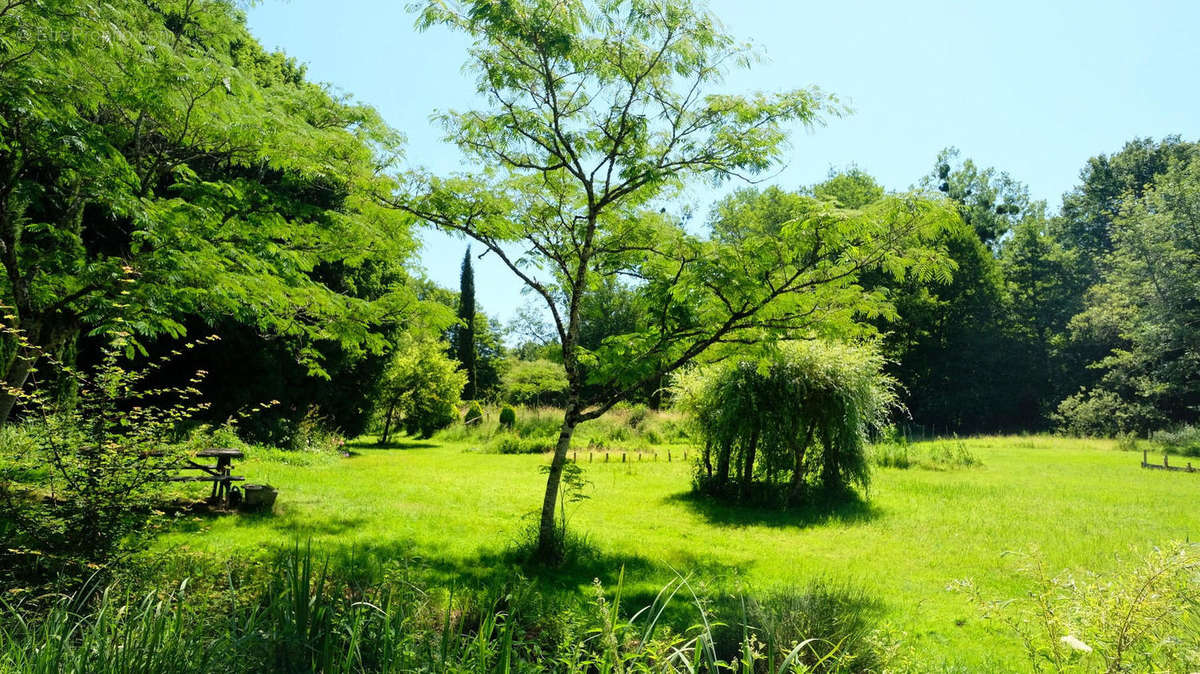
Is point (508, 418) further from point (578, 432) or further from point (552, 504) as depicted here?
point (552, 504)

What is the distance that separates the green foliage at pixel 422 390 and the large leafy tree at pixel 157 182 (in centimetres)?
1545

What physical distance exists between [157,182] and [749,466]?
A: 9849 mm

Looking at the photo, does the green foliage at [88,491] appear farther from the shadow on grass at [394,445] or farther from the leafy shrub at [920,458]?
the shadow on grass at [394,445]

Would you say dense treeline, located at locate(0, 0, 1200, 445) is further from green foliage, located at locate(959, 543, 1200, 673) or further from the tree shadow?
green foliage, located at locate(959, 543, 1200, 673)

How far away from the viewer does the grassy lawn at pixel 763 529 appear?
611 cm

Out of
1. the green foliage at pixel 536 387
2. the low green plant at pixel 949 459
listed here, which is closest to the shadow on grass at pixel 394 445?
the green foliage at pixel 536 387

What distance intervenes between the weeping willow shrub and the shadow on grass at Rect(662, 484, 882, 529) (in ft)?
1.03

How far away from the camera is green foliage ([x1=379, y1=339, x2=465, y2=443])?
22594 mm

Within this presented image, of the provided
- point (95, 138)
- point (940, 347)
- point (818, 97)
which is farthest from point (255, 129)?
point (940, 347)

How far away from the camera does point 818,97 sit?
619 centimetres

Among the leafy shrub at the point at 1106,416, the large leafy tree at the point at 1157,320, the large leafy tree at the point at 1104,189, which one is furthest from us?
the large leafy tree at the point at 1104,189

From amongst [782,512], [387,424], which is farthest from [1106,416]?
[387,424]

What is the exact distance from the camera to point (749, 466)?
10.9 m

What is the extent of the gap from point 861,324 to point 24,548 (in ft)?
24.7
